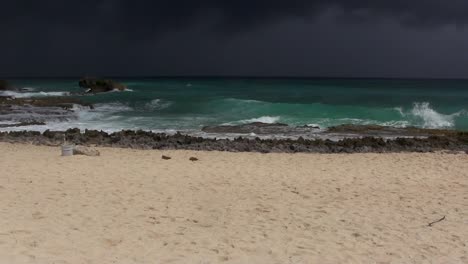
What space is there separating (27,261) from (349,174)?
6.55m

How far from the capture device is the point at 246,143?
1376cm

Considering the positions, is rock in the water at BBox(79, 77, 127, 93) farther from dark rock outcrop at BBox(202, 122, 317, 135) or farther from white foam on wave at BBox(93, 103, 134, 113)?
dark rock outcrop at BBox(202, 122, 317, 135)

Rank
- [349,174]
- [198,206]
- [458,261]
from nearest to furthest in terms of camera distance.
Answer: [458,261], [198,206], [349,174]

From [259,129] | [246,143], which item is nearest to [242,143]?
[246,143]

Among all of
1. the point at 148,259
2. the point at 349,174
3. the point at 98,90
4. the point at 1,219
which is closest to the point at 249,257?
the point at 148,259

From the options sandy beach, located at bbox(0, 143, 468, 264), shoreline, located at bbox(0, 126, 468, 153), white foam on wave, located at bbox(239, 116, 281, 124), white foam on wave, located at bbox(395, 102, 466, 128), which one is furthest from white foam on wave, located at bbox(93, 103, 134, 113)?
sandy beach, located at bbox(0, 143, 468, 264)

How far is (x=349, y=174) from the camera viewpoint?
31.2ft

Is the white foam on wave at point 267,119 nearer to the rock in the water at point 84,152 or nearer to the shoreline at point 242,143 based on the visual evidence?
the shoreline at point 242,143

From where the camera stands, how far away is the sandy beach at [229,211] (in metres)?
5.16

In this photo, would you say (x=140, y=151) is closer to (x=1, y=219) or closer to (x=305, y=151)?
(x=305, y=151)

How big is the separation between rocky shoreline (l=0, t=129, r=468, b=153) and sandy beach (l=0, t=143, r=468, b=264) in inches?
87.6

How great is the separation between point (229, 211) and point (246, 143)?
7041mm

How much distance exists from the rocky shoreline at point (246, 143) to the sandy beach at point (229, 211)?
2.23 metres

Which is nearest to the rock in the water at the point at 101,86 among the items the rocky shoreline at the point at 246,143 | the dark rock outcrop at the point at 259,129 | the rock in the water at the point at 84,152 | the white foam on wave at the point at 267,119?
the white foam on wave at the point at 267,119
